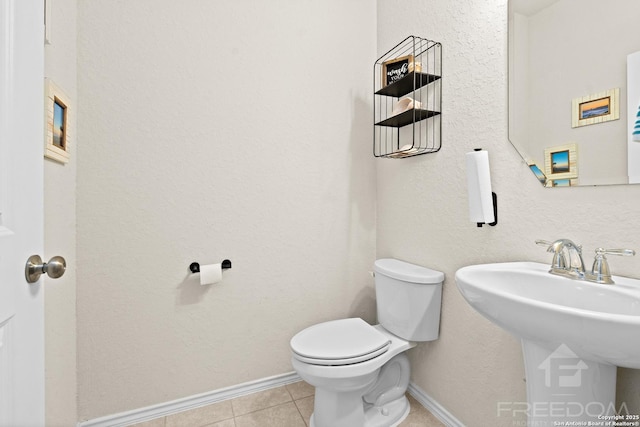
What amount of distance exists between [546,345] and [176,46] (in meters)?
1.87

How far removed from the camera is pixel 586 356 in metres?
0.71

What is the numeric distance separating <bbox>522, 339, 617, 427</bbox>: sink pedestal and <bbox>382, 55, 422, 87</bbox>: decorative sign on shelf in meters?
1.26

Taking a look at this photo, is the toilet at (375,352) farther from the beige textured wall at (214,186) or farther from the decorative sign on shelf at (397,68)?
the decorative sign on shelf at (397,68)

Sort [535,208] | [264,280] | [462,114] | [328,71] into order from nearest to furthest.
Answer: [535,208], [462,114], [264,280], [328,71]

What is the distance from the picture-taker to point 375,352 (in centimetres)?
134

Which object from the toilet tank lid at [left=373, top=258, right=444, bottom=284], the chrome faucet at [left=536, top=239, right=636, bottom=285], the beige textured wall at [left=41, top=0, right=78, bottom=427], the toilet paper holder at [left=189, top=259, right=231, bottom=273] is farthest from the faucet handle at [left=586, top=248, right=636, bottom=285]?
the beige textured wall at [left=41, top=0, right=78, bottom=427]

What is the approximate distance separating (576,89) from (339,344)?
50.5 inches

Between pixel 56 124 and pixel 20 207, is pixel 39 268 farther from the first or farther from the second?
pixel 56 124

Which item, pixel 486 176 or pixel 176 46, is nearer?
pixel 486 176

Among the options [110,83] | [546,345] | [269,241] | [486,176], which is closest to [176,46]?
[110,83]

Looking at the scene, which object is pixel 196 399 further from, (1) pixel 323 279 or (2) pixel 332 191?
(2) pixel 332 191

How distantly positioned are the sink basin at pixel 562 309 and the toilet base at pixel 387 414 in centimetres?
93

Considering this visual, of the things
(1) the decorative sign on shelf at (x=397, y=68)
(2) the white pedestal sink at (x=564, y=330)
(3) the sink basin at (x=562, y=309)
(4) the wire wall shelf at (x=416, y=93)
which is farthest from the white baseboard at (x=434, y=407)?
(1) the decorative sign on shelf at (x=397, y=68)

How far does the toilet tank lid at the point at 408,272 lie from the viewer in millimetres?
1446
